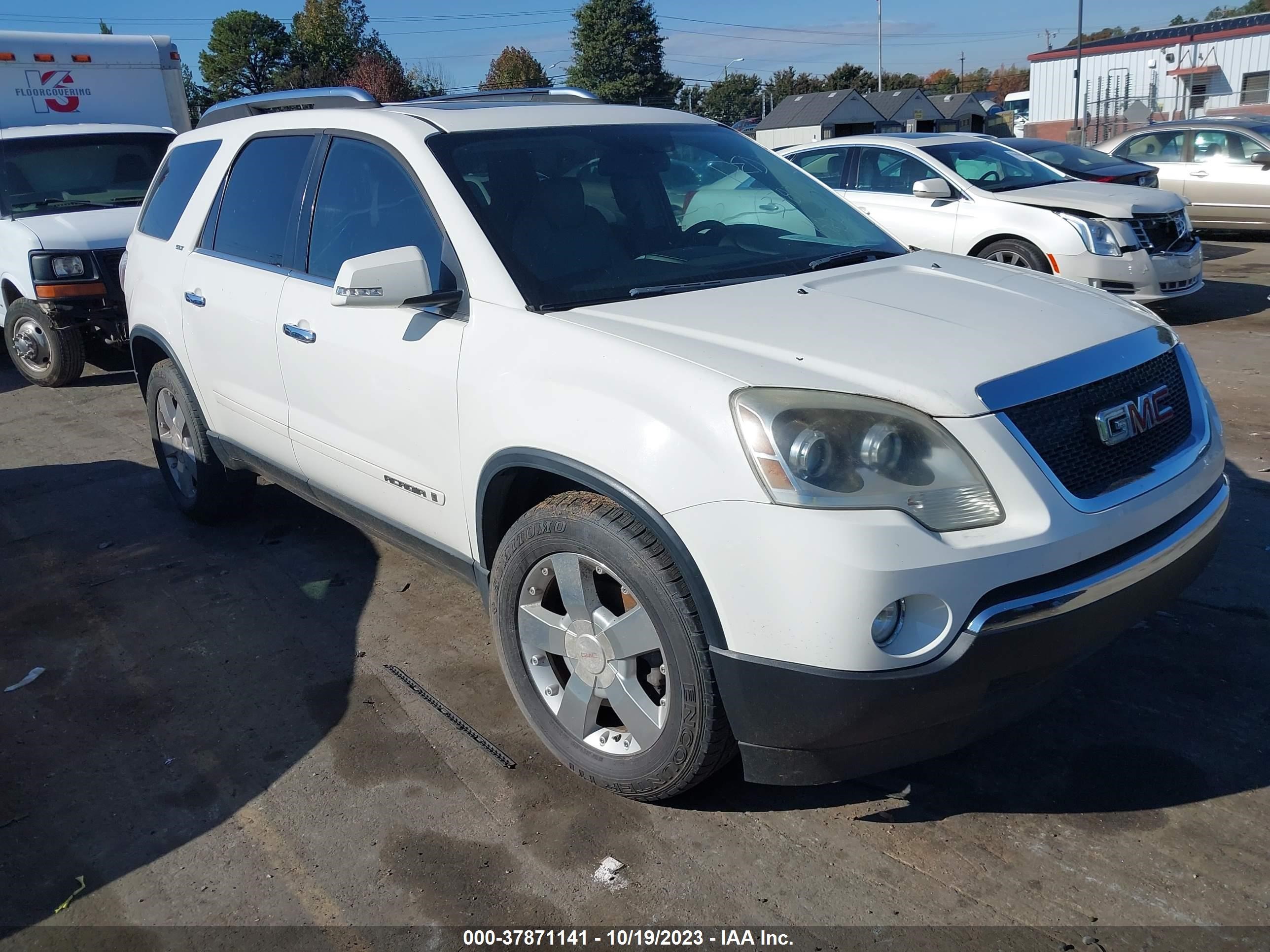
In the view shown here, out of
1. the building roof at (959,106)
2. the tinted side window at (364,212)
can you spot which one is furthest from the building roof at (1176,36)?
the tinted side window at (364,212)

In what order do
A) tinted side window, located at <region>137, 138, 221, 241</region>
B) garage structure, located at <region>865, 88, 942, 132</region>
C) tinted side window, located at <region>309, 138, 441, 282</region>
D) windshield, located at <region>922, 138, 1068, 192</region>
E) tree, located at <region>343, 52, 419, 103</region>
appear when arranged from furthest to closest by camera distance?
tree, located at <region>343, 52, 419, 103</region>, garage structure, located at <region>865, 88, 942, 132</region>, windshield, located at <region>922, 138, 1068, 192</region>, tinted side window, located at <region>137, 138, 221, 241</region>, tinted side window, located at <region>309, 138, 441, 282</region>

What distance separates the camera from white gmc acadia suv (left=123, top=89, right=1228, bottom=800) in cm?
235

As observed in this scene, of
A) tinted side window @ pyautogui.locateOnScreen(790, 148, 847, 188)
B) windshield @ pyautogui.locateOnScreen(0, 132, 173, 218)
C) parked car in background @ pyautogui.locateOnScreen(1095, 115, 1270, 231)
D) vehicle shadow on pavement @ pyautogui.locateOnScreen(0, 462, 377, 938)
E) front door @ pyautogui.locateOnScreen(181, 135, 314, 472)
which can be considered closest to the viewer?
vehicle shadow on pavement @ pyautogui.locateOnScreen(0, 462, 377, 938)

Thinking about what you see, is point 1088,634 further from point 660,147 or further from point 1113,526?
point 660,147

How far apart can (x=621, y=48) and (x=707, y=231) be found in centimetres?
8291

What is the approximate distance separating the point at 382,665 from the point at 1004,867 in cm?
226

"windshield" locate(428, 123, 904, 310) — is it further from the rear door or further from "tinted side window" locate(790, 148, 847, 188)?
the rear door

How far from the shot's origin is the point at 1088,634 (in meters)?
2.50

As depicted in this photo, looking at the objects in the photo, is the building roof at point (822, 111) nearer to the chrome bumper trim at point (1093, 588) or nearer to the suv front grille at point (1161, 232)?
the suv front grille at point (1161, 232)

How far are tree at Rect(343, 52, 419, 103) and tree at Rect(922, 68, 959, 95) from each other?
4474cm

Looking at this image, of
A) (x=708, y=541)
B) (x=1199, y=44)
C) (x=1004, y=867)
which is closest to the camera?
(x=708, y=541)

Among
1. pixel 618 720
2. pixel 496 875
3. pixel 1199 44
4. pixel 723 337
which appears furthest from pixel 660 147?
pixel 1199 44

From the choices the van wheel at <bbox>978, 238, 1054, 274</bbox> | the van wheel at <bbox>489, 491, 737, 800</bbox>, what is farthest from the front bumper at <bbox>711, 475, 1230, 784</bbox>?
the van wheel at <bbox>978, 238, 1054, 274</bbox>

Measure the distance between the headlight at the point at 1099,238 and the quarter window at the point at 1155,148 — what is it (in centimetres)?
651
